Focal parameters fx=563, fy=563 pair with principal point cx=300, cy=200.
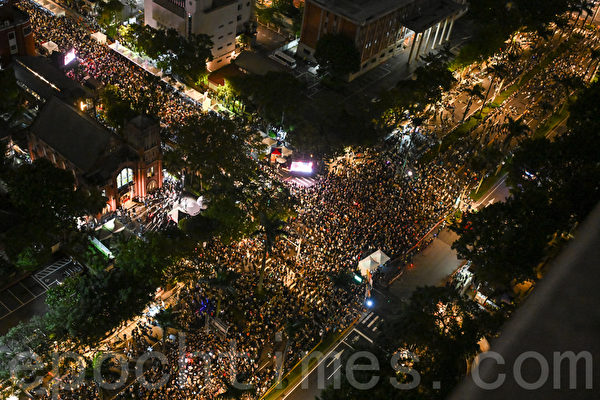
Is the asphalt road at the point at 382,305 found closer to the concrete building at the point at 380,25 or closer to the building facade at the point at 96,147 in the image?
the building facade at the point at 96,147

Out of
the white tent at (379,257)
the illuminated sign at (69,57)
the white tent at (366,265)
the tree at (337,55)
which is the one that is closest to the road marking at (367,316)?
the white tent at (366,265)

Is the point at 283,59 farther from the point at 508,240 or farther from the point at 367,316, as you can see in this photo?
the point at 508,240

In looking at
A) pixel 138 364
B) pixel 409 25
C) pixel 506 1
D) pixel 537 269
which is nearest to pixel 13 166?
pixel 138 364

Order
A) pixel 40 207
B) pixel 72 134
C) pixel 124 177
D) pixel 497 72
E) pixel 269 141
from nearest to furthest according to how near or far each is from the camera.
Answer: pixel 40 207, pixel 72 134, pixel 124 177, pixel 269 141, pixel 497 72

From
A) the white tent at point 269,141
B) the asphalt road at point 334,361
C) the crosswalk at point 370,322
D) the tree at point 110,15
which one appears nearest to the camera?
the asphalt road at point 334,361

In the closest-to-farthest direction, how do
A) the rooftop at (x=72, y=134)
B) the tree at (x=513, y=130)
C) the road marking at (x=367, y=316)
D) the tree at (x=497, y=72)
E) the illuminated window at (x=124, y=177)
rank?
the road marking at (x=367, y=316) → the rooftop at (x=72, y=134) → the illuminated window at (x=124, y=177) → the tree at (x=513, y=130) → the tree at (x=497, y=72)

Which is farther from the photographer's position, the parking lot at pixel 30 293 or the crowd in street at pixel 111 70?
the crowd in street at pixel 111 70

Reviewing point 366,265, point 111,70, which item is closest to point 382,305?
point 366,265
